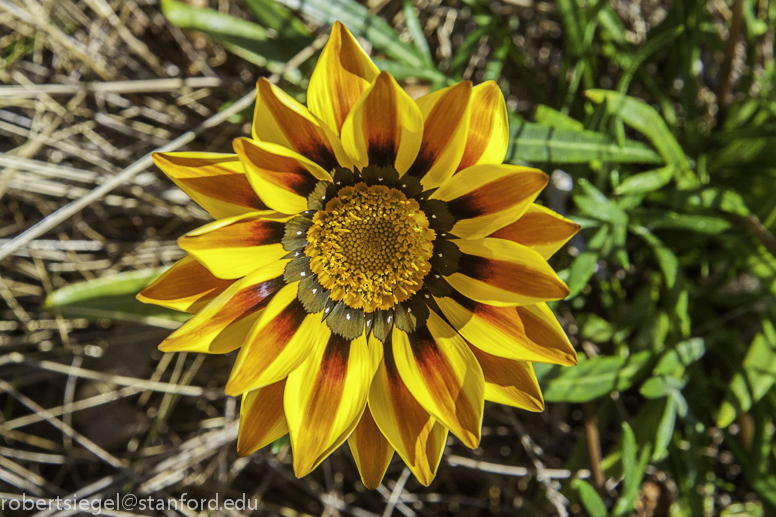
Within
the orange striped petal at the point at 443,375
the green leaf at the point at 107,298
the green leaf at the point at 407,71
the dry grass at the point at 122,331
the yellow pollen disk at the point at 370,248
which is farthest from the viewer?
the dry grass at the point at 122,331

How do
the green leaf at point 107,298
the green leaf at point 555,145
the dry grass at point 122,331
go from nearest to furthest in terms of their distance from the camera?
the green leaf at point 555,145
the green leaf at point 107,298
the dry grass at point 122,331

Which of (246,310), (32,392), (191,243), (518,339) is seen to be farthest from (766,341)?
(32,392)

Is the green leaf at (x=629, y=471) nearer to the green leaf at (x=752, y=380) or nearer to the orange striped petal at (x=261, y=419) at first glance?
the green leaf at (x=752, y=380)

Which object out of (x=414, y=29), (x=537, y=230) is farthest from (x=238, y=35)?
(x=537, y=230)

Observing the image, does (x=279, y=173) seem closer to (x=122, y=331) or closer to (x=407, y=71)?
(x=407, y=71)

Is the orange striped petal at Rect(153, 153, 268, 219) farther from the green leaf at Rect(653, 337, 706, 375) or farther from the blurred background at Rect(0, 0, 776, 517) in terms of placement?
the green leaf at Rect(653, 337, 706, 375)

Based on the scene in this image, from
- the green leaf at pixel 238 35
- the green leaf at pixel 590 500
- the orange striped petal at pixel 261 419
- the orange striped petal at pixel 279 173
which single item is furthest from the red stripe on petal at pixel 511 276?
the green leaf at pixel 238 35
